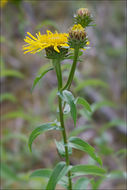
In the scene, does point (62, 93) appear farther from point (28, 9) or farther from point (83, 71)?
point (28, 9)

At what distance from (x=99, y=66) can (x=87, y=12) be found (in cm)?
198

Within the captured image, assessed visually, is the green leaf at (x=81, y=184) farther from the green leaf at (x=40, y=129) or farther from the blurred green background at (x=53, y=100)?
the green leaf at (x=40, y=129)

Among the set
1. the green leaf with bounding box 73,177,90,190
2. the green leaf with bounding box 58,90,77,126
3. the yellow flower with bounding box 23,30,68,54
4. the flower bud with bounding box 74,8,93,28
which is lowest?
the green leaf with bounding box 73,177,90,190

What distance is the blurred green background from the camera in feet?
4.33

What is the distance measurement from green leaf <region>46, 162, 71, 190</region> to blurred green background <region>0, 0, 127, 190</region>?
0.34m

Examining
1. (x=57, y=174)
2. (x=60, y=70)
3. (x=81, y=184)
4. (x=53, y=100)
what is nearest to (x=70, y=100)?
(x=60, y=70)

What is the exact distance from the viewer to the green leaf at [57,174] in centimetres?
60

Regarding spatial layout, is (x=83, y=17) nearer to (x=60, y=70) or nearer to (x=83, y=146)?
(x=60, y=70)

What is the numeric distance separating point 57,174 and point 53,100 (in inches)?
29.6

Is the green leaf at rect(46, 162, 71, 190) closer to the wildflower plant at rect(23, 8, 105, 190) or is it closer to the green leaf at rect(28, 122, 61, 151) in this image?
the wildflower plant at rect(23, 8, 105, 190)

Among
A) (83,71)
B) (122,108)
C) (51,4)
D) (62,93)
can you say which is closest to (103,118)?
(122,108)

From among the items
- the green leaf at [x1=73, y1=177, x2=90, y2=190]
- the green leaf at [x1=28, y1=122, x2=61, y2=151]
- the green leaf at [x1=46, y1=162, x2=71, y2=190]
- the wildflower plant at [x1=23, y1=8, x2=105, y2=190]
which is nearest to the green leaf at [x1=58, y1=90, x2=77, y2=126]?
the wildflower plant at [x1=23, y1=8, x2=105, y2=190]

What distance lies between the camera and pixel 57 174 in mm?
626

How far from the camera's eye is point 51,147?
177 cm
